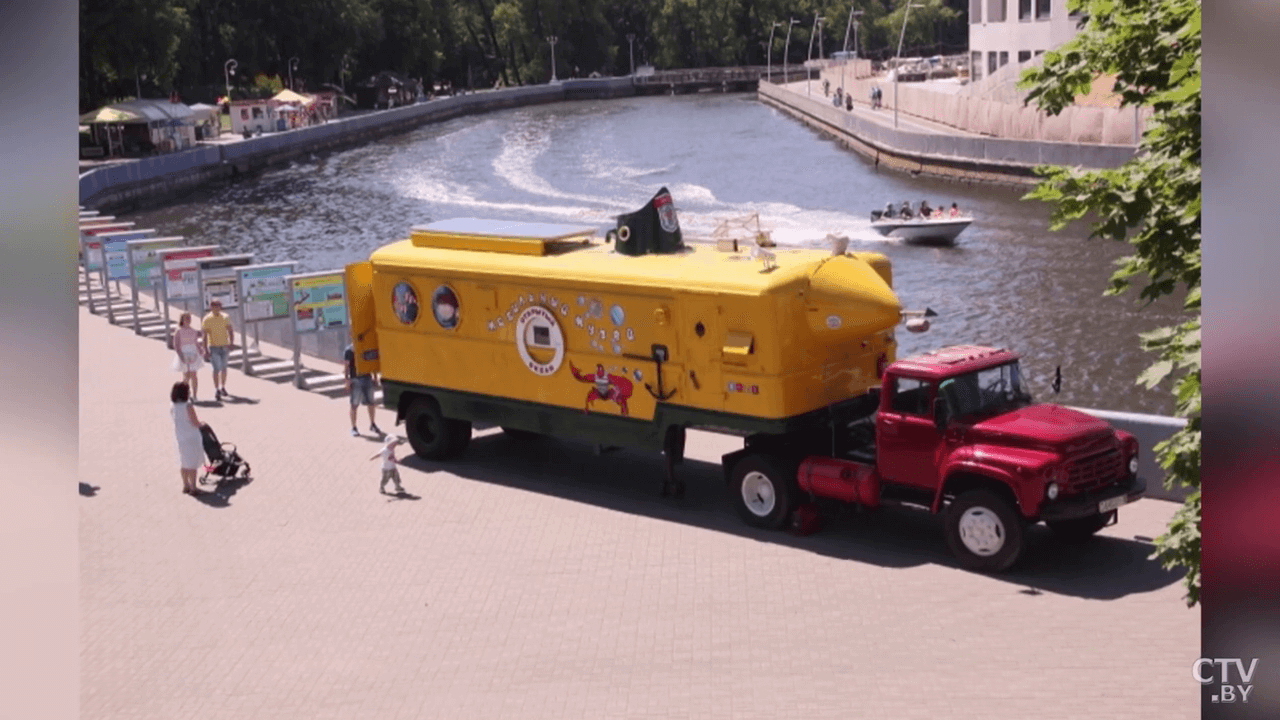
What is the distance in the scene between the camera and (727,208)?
58438 mm

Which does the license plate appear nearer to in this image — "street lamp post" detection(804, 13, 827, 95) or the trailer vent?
the trailer vent

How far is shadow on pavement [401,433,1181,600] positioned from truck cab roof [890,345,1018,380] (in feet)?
5.30

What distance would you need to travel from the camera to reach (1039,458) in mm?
13188

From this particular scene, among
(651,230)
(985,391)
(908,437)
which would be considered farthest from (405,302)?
(985,391)

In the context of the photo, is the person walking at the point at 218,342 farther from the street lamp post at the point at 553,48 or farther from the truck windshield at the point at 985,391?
the street lamp post at the point at 553,48

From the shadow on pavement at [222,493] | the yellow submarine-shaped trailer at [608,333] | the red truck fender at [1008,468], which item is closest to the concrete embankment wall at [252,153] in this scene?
the yellow submarine-shaped trailer at [608,333]

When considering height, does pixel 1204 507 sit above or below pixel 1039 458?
above

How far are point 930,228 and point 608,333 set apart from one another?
32079 millimetres

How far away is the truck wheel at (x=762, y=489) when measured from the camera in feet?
49.5

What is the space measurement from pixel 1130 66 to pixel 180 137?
76.5 metres

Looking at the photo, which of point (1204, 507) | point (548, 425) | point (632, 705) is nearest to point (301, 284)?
point (548, 425)

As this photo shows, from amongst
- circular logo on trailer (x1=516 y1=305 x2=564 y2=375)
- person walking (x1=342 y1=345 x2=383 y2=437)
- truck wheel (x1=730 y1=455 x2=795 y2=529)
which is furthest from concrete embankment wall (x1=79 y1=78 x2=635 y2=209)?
truck wheel (x1=730 y1=455 x2=795 y2=529)

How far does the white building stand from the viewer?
267ft

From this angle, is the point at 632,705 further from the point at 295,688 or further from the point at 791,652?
the point at 295,688
